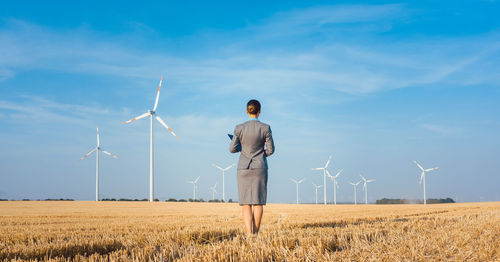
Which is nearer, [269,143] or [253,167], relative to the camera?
[253,167]

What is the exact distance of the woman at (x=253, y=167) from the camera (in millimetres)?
7922

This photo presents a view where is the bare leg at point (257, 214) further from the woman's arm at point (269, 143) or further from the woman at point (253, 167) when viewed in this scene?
the woman's arm at point (269, 143)

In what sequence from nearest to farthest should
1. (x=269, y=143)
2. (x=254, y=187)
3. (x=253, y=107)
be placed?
(x=254, y=187), (x=269, y=143), (x=253, y=107)

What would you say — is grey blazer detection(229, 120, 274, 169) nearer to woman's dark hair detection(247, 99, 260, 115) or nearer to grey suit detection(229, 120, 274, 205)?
grey suit detection(229, 120, 274, 205)

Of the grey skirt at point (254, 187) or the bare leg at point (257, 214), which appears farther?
the bare leg at point (257, 214)

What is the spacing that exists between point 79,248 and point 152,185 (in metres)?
56.6

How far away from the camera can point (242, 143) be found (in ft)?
26.8

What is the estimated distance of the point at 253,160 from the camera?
800cm

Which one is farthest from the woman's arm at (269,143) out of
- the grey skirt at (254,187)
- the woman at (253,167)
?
the grey skirt at (254,187)

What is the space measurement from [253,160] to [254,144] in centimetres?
30

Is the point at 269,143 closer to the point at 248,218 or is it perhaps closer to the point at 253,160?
the point at 253,160

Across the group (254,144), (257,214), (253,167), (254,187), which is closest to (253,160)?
(253,167)

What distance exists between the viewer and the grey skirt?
25.9ft

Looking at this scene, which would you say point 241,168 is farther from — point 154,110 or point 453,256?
point 154,110
